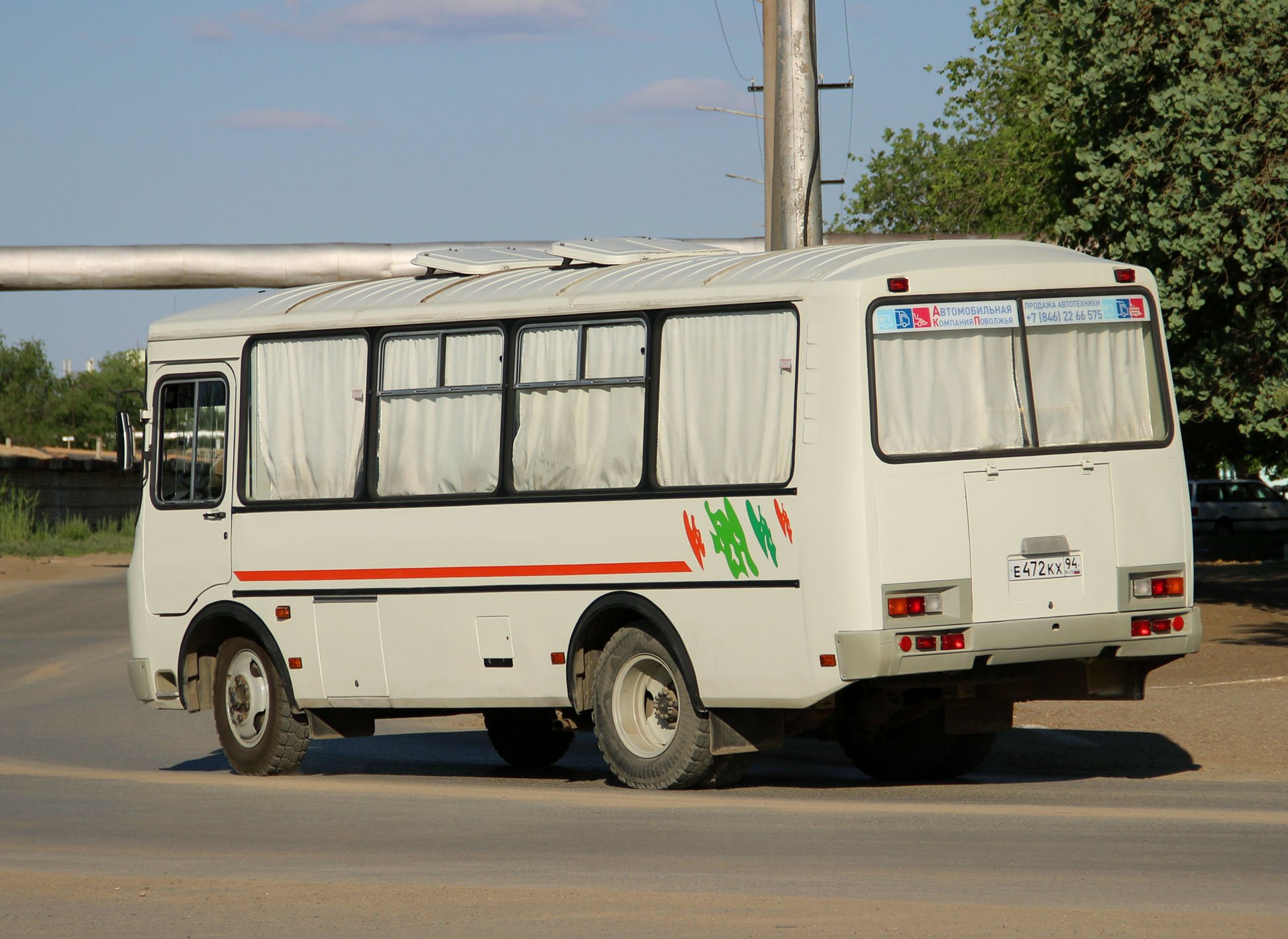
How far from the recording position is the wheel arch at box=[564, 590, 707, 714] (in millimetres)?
11602

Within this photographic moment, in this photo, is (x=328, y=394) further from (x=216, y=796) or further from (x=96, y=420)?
(x=96, y=420)

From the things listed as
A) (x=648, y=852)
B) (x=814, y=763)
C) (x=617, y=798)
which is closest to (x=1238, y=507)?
(x=814, y=763)

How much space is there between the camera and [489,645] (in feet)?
41.3

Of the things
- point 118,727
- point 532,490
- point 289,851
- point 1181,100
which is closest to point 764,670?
point 532,490

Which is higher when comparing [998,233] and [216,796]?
[998,233]

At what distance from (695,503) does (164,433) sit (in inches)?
191

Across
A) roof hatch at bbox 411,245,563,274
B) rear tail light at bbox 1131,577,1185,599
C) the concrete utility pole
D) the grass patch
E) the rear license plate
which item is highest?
the concrete utility pole

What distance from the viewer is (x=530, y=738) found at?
48.3 feet

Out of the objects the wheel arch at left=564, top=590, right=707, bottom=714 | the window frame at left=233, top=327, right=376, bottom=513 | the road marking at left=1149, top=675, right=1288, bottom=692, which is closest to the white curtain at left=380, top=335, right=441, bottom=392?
the window frame at left=233, top=327, right=376, bottom=513

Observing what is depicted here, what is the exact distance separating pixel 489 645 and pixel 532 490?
1.02 meters

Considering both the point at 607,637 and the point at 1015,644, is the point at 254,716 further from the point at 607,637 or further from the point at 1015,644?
the point at 1015,644

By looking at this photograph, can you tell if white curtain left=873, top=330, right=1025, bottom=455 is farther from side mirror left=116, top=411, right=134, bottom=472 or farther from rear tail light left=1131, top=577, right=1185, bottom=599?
side mirror left=116, top=411, right=134, bottom=472

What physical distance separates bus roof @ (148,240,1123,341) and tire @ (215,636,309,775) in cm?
225

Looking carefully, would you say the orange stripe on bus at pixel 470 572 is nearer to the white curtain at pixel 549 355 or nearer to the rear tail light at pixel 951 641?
the white curtain at pixel 549 355
